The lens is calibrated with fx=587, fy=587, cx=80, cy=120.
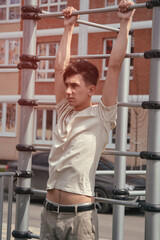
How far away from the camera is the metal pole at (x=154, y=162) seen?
9.42 ft

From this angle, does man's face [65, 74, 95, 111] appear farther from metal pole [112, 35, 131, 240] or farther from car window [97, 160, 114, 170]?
car window [97, 160, 114, 170]

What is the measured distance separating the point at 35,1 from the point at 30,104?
→ 0.65 m

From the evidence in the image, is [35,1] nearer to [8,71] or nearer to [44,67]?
[8,71]

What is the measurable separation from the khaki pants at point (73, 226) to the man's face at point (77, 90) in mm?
504

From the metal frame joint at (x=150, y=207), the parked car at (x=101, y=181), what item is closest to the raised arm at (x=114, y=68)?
the metal frame joint at (x=150, y=207)

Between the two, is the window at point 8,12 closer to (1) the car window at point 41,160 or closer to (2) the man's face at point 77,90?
(1) the car window at point 41,160

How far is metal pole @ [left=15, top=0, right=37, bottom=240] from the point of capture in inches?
140

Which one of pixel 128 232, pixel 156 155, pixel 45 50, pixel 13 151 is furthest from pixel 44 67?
pixel 156 155

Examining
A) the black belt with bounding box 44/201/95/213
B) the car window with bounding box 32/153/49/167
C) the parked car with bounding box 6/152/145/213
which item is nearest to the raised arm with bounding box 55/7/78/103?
the black belt with bounding box 44/201/95/213

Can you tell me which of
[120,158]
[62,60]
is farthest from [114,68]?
[120,158]

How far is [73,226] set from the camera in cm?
258

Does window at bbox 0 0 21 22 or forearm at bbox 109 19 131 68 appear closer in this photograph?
forearm at bbox 109 19 131 68

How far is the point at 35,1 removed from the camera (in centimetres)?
364

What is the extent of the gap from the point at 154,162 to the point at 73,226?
564 millimetres
